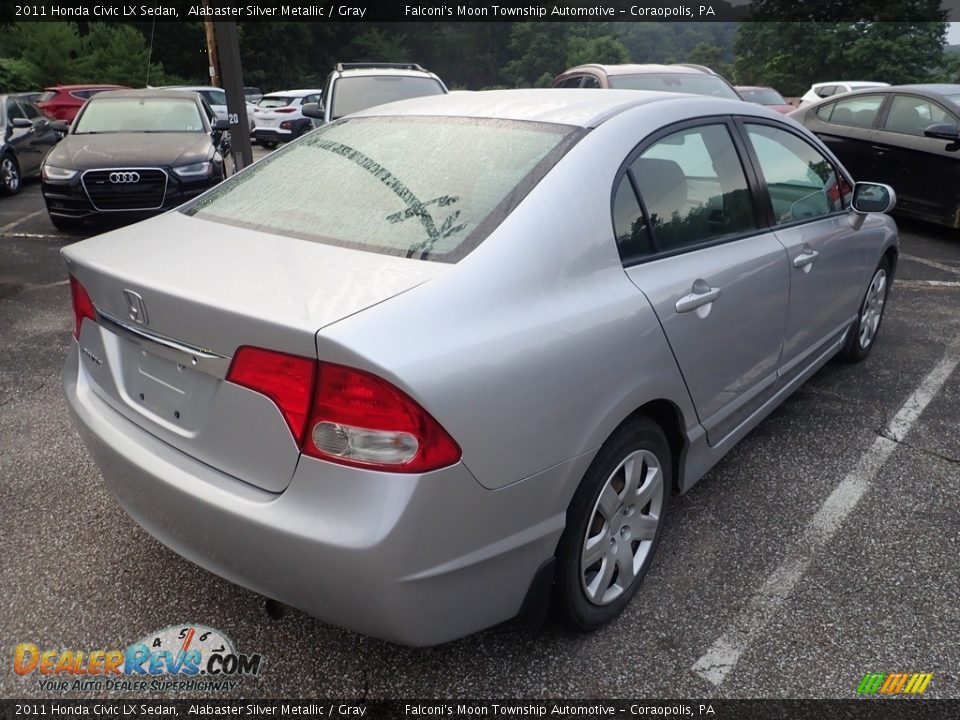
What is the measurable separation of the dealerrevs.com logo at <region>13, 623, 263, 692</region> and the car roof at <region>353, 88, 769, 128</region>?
1845 mm

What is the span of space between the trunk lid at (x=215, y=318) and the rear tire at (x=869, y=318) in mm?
3188

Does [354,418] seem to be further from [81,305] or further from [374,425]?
[81,305]

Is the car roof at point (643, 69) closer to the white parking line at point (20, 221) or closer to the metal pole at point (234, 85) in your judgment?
the metal pole at point (234, 85)

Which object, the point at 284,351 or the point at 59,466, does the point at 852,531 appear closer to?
the point at 284,351

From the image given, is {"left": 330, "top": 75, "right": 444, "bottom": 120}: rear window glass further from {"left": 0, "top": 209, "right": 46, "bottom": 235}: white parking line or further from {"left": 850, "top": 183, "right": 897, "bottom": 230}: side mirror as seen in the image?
{"left": 850, "top": 183, "right": 897, "bottom": 230}: side mirror

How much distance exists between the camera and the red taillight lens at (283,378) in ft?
5.41

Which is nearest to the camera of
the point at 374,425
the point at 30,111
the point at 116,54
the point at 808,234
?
the point at 374,425

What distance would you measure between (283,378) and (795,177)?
2551mm

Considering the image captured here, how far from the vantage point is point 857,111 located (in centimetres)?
865

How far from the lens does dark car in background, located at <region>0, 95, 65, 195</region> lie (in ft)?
34.8

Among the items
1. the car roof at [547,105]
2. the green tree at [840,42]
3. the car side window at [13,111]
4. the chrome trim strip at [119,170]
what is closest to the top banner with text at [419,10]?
the green tree at [840,42]

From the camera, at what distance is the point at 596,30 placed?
82750 mm

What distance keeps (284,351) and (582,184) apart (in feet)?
3.22

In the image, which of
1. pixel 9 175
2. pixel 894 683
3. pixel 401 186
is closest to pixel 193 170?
pixel 9 175
